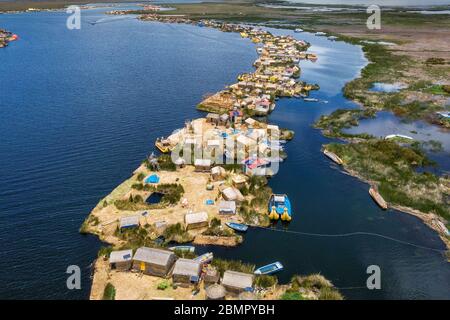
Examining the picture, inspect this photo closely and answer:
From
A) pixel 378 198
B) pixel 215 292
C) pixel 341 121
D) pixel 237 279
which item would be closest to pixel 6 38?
pixel 341 121

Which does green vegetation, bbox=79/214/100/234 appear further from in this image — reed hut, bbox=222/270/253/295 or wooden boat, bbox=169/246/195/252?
reed hut, bbox=222/270/253/295

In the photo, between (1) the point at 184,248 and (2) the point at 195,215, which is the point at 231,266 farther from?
(2) the point at 195,215

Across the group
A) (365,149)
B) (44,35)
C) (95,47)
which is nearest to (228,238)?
(365,149)

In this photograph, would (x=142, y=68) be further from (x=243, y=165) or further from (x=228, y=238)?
(x=228, y=238)

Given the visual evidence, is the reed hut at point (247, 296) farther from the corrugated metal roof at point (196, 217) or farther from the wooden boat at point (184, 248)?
the corrugated metal roof at point (196, 217)

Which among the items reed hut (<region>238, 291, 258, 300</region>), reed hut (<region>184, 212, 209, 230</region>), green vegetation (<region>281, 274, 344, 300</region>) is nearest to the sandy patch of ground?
reed hut (<region>238, 291, 258, 300</region>)

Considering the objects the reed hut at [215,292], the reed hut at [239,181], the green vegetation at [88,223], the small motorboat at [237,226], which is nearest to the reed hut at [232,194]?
the reed hut at [239,181]
